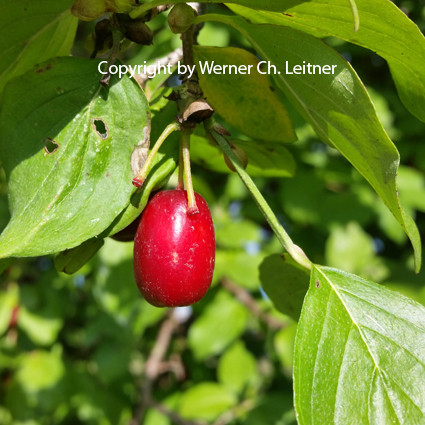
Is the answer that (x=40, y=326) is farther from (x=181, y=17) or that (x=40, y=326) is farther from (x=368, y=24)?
(x=368, y=24)

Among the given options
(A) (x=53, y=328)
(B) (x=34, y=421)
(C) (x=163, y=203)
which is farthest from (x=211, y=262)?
(B) (x=34, y=421)

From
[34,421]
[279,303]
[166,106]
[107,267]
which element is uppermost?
[166,106]

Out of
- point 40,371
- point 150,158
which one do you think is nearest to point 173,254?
point 150,158

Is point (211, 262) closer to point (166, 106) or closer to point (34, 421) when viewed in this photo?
point (166, 106)

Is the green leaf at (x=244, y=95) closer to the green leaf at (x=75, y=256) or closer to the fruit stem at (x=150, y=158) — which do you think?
the fruit stem at (x=150, y=158)

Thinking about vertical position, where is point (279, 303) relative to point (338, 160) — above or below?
above

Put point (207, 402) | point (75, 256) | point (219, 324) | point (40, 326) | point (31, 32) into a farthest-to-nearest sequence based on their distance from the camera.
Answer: point (40, 326) < point (207, 402) < point (219, 324) < point (31, 32) < point (75, 256)

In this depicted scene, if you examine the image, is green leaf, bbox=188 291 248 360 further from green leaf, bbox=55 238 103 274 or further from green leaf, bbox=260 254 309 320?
green leaf, bbox=55 238 103 274
